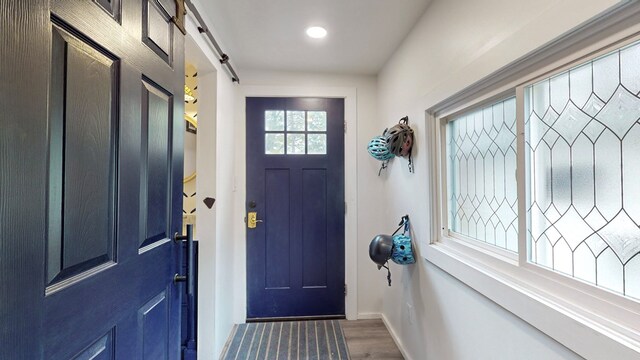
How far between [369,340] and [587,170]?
2.05 m

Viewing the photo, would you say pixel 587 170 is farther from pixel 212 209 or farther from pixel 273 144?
pixel 273 144

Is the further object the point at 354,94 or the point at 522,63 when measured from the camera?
the point at 354,94

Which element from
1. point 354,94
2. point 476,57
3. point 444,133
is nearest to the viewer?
point 476,57

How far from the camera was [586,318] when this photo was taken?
83 cm

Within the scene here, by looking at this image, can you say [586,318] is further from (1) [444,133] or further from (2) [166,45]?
(2) [166,45]

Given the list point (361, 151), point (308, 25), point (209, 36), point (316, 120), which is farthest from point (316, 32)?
point (361, 151)

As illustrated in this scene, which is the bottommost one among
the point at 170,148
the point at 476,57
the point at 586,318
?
the point at 586,318

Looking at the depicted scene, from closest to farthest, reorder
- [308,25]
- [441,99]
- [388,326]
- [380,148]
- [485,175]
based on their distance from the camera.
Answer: [485,175] < [441,99] < [308,25] < [380,148] < [388,326]

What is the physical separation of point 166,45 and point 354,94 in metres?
1.96

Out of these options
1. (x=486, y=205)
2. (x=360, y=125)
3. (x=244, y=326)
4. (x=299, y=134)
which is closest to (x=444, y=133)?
(x=486, y=205)

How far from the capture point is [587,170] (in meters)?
0.92

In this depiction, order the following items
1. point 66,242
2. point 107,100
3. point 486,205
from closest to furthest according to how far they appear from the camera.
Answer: point 66,242 → point 107,100 → point 486,205

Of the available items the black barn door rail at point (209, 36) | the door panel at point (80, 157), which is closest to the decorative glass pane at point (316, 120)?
the black barn door rail at point (209, 36)

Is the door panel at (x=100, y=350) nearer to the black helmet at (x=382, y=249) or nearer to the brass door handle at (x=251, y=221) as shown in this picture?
the black helmet at (x=382, y=249)
